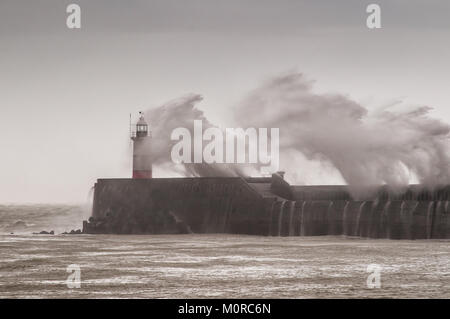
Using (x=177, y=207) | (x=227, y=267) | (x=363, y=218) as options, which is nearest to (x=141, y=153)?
(x=177, y=207)

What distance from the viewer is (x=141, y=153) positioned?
113ft

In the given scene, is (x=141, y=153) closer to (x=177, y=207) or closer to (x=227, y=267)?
(x=177, y=207)

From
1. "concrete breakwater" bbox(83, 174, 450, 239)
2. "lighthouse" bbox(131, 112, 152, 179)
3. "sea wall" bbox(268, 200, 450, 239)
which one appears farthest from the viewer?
"lighthouse" bbox(131, 112, 152, 179)

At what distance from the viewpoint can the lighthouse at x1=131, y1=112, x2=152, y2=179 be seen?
34156mm

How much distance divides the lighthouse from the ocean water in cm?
675

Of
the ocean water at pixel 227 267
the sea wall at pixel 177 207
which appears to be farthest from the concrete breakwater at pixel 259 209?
the ocean water at pixel 227 267

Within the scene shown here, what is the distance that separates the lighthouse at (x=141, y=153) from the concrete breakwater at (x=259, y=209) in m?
1.89

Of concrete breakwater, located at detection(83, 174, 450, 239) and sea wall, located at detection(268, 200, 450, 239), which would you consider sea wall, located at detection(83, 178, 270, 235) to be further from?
sea wall, located at detection(268, 200, 450, 239)

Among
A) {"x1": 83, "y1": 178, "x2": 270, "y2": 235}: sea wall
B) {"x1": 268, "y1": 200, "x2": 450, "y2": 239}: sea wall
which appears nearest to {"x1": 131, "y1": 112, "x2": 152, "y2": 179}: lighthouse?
{"x1": 83, "y1": 178, "x2": 270, "y2": 235}: sea wall

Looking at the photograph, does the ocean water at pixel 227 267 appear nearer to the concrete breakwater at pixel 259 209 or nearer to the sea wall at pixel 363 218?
the sea wall at pixel 363 218

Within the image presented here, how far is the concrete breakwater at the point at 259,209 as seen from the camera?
84.3 ft

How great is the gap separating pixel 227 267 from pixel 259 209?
10.4m

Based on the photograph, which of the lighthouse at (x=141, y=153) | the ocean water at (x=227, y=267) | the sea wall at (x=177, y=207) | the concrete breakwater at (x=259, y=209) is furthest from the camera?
the lighthouse at (x=141, y=153)
